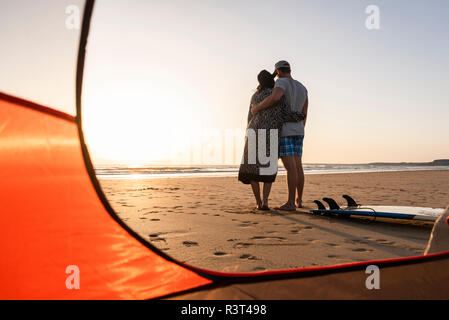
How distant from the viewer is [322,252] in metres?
1.93

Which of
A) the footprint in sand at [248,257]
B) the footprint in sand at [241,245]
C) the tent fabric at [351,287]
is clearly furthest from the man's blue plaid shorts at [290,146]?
the tent fabric at [351,287]

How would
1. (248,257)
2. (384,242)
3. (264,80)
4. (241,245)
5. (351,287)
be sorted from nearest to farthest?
(351,287) → (248,257) → (241,245) → (384,242) → (264,80)

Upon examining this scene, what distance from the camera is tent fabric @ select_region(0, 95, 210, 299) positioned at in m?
1.09

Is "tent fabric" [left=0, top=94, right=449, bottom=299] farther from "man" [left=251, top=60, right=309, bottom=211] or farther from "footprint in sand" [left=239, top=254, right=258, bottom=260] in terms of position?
"man" [left=251, top=60, right=309, bottom=211]

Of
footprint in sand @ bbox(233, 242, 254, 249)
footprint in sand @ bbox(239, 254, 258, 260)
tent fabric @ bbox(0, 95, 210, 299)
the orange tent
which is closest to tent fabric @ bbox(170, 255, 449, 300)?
the orange tent

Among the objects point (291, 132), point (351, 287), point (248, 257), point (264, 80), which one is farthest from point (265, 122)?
point (351, 287)

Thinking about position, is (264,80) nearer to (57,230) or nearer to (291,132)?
(291,132)

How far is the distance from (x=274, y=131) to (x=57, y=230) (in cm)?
255

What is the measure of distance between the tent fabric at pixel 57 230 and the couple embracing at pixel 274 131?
2234mm

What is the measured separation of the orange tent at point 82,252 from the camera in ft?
3.60

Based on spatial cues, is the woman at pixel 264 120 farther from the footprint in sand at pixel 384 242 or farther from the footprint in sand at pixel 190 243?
the footprint in sand at pixel 190 243

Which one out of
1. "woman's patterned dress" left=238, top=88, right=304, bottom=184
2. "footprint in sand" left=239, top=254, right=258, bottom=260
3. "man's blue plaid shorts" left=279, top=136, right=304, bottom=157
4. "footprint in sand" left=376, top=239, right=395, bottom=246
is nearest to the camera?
"footprint in sand" left=239, top=254, right=258, bottom=260

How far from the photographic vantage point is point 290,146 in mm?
3549
